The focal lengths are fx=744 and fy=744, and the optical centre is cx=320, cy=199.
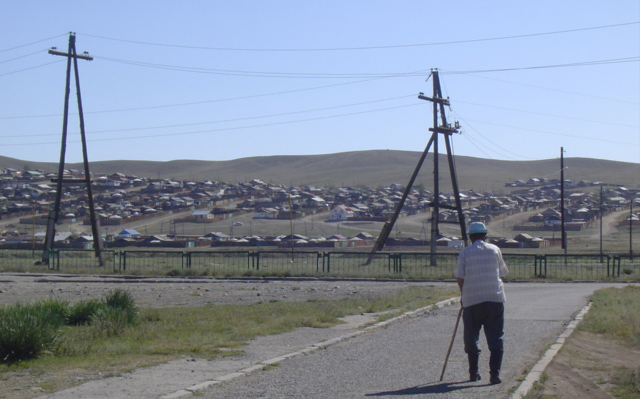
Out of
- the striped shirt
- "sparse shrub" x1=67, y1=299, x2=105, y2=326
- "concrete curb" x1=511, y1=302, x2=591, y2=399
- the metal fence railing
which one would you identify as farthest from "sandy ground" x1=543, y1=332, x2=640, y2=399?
the metal fence railing

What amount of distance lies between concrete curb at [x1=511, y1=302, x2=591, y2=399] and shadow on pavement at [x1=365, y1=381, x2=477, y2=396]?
0.63 meters

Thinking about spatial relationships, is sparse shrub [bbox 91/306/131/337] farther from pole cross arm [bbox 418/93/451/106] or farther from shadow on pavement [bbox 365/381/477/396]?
pole cross arm [bbox 418/93/451/106]

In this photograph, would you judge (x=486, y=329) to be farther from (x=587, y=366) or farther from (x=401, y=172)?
(x=401, y=172)

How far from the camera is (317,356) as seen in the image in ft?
34.9

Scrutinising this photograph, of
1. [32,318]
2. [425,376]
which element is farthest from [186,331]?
[425,376]

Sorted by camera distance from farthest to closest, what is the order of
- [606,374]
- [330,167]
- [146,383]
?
[330,167]
[606,374]
[146,383]

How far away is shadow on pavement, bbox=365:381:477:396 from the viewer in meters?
8.21

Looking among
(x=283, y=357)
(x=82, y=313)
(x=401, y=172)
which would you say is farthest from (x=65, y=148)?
(x=401, y=172)

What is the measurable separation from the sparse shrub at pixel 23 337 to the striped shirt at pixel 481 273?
5855mm

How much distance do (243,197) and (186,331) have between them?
120234 mm

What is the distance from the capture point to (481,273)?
895 cm

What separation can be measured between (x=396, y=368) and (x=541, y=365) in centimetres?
188

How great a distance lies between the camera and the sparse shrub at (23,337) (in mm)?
10109

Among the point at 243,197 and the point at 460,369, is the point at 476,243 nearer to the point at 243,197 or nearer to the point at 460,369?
the point at 460,369
